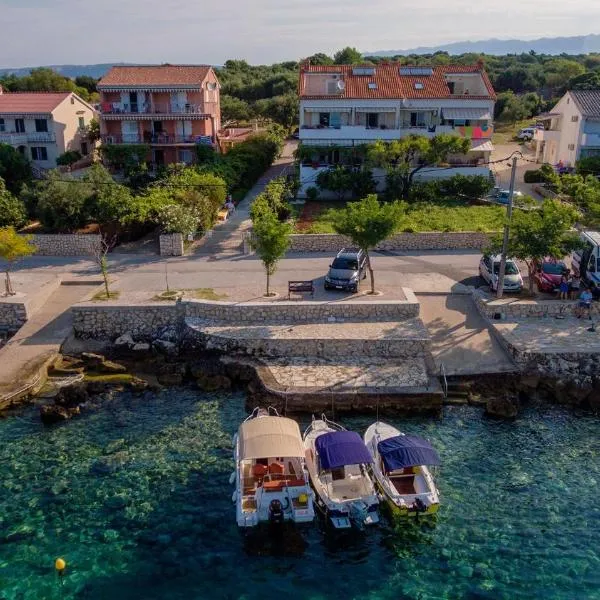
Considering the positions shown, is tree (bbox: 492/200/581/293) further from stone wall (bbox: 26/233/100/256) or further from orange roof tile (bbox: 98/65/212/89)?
orange roof tile (bbox: 98/65/212/89)

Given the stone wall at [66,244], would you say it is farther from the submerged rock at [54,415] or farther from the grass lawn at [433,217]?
the submerged rock at [54,415]

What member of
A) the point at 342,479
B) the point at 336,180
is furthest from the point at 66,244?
the point at 342,479

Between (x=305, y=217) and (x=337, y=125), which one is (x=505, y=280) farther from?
(x=337, y=125)

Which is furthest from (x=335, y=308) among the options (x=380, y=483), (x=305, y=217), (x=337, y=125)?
(x=337, y=125)

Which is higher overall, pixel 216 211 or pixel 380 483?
pixel 216 211

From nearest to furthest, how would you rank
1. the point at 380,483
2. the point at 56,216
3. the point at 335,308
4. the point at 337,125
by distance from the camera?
the point at 380,483, the point at 335,308, the point at 56,216, the point at 337,125

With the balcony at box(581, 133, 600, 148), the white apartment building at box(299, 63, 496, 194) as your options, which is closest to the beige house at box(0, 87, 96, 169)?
the white apartment building at box(299, 63, 496, 194)

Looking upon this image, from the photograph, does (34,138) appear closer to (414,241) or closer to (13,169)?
(13,169)
